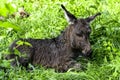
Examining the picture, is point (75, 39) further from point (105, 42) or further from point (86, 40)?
point (105, 42)

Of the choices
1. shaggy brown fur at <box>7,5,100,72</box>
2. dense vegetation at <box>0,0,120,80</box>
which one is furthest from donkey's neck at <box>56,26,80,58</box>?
dense vegetation at <box>0,0,120,80</box>

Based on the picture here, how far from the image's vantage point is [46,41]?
6.83m

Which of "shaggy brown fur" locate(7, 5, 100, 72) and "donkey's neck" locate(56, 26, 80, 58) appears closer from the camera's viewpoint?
"shaggy brown fur" locate(7, 5, 100, 72)

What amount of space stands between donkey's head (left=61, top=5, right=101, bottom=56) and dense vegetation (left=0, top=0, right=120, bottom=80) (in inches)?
13.2

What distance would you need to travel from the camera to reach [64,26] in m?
8.07

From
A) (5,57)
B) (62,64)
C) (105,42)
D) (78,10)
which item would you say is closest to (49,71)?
(62,64)

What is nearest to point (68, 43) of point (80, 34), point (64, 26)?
point (80, 34)

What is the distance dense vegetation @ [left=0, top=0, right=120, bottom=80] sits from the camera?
5859 mm

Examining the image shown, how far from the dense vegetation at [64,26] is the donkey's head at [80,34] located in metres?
0.34

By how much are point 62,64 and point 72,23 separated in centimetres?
82

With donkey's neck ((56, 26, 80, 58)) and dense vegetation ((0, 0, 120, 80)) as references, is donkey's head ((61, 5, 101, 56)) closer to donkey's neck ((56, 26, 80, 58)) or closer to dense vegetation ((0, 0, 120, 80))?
donkey's neck ((56, 26, 80, 58))

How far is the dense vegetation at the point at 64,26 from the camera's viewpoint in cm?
586

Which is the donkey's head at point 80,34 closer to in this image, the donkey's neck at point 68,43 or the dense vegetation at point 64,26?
the donkey's neck at point 68,43

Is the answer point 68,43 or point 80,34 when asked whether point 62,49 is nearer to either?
point 68,43
